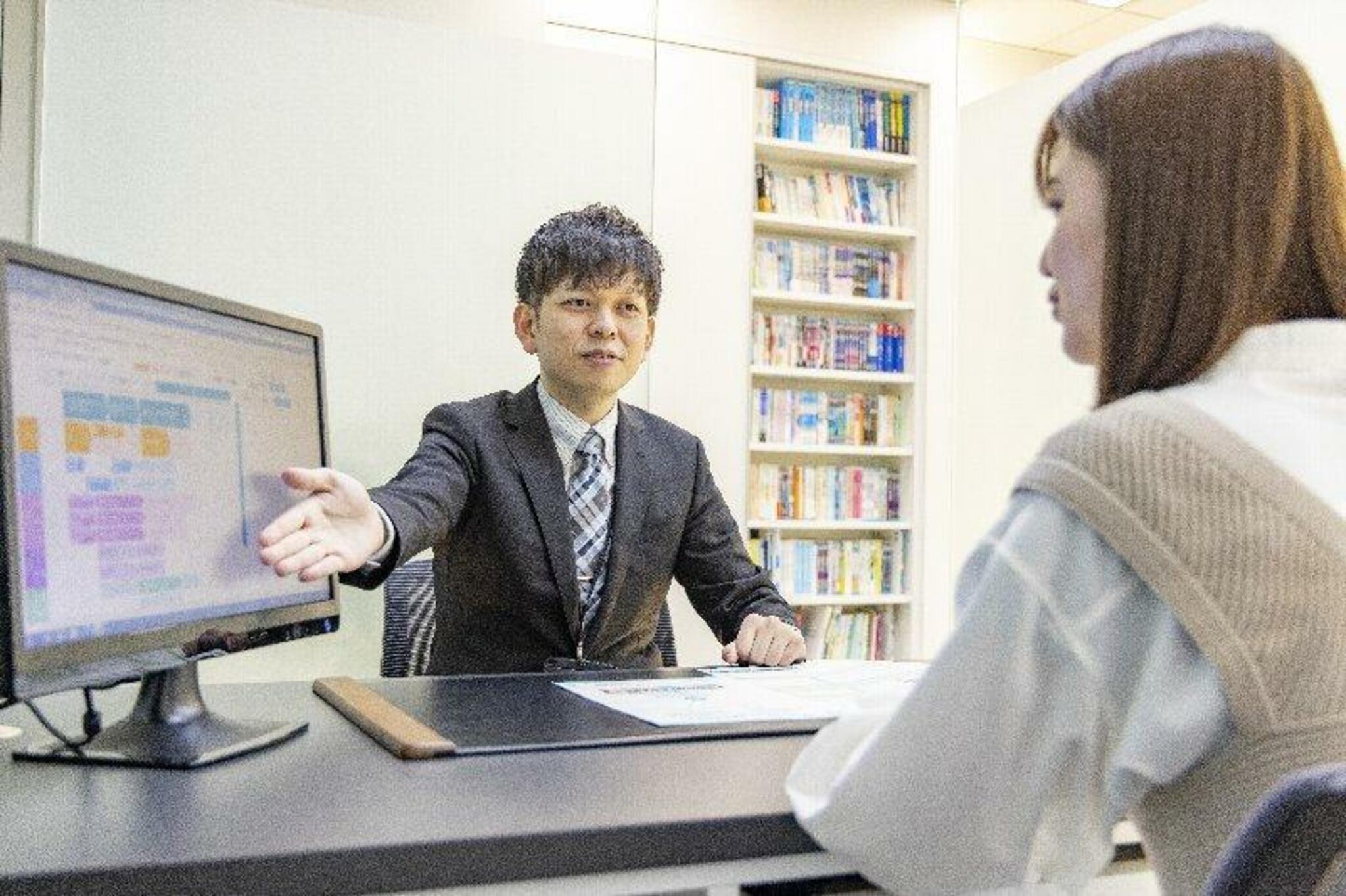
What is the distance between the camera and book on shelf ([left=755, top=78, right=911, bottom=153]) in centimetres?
447

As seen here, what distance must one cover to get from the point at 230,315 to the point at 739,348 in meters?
3.09

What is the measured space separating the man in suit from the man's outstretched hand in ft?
1.44

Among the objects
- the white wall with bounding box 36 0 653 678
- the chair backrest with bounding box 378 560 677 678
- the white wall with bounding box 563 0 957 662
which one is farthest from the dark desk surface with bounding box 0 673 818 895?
the white wall with bounding box 563 0 957 662

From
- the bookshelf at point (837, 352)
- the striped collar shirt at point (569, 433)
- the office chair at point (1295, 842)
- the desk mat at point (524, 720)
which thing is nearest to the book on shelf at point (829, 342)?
the bookshelf at point (837, 352)

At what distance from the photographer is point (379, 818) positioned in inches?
32.5

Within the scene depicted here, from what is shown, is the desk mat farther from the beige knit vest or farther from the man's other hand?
Answer: the beige knit vest

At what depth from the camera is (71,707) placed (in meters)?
1.28

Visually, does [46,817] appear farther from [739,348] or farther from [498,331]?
[739,348]

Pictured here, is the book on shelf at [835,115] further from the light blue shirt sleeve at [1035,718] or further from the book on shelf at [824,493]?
the light blue shirt sleeve at [1035,718]

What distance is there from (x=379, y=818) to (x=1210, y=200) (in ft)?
2.30

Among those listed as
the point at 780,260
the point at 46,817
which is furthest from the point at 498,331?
the point at 46,817

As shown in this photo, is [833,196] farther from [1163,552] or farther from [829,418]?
[1163,552]

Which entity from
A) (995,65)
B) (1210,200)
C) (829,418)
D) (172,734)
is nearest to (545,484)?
(172,734)

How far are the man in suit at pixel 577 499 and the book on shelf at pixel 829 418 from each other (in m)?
2.29
